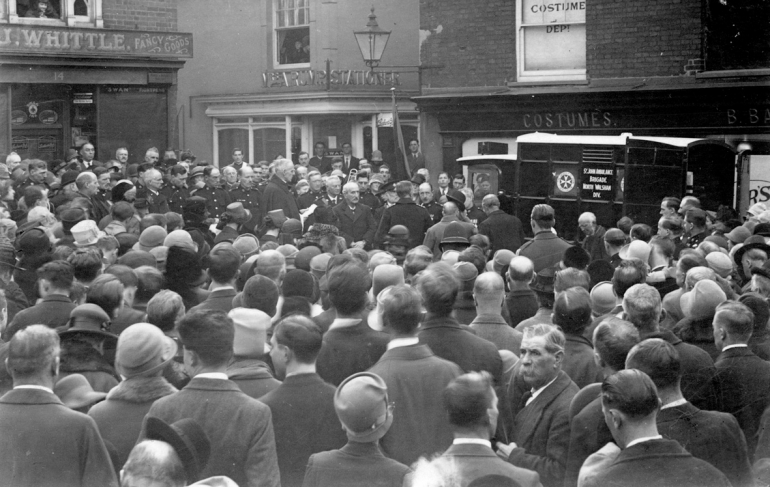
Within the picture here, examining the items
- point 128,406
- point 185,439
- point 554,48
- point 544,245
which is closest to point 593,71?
point 554,48

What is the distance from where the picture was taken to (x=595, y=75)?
16641mm

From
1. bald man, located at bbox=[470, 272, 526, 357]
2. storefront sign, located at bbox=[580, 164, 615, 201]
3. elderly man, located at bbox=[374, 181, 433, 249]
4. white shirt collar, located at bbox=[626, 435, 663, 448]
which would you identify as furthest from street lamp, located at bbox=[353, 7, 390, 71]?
white shirt collar, located at bbox=[626, 435, 663, 448]

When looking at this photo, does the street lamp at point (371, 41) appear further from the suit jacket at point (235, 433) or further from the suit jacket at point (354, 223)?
the suit jacket at point (235, 433)

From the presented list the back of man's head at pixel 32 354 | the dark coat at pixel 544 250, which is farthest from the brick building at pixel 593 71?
the back of man's head at pixel 32 354

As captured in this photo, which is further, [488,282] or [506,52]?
[506,52]

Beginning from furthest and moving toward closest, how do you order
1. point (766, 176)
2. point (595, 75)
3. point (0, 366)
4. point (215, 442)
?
point (595, 75) < point (766, 176) < point (0, 366) < point (215, 442)

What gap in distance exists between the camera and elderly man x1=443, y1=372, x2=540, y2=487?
3.49m

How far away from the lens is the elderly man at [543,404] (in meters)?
4.22

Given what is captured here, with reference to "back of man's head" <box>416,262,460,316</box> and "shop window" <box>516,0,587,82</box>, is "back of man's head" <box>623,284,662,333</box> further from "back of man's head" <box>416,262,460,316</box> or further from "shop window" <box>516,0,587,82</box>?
"shop window" <box>516,0,587,82</box>

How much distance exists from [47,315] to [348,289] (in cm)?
207

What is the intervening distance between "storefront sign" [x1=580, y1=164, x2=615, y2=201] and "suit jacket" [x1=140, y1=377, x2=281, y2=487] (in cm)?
980

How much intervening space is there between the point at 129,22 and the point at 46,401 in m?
16.8

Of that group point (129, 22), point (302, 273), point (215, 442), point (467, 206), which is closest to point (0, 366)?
point (215, 442)

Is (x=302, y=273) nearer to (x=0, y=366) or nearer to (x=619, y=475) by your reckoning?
(x=0, y=366)
